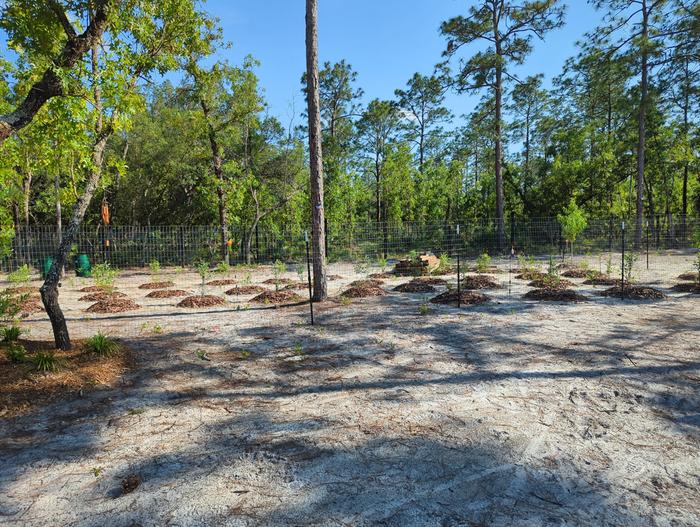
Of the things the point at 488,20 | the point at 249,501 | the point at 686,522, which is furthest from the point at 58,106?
the point at 488,20

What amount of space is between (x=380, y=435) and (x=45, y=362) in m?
3.46

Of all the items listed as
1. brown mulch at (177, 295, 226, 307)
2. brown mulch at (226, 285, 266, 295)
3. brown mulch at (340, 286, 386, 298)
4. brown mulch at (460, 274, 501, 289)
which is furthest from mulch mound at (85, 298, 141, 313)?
brown mulch at (460, 274, 501, 289)

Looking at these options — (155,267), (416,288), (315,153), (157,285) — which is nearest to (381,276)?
(416,288)

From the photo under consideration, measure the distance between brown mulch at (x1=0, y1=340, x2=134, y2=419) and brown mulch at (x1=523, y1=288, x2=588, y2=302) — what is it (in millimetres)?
7092

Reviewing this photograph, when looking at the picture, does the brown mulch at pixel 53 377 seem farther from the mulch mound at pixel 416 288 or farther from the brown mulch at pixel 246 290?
the mulch mound at pixel 416 288

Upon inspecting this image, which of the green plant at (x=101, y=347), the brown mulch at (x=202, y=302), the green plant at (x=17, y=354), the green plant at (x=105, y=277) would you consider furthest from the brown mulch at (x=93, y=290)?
the green plant at (x=17, y=354)

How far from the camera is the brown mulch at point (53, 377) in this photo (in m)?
3.76

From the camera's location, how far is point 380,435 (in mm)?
3115

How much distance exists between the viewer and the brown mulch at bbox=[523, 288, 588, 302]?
8.16 metres

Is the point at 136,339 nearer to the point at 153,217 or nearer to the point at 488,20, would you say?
the point at 488,20

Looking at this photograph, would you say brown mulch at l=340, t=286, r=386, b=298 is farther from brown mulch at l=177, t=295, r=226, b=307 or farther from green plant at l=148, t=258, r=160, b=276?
green plant at l=148, t=258, r=160, b=276

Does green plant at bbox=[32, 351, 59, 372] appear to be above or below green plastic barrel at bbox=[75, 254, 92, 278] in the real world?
below

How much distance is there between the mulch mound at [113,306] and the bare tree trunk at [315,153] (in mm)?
3664

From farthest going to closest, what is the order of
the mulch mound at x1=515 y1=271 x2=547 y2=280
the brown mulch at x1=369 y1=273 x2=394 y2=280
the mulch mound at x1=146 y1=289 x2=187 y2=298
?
1. the brown mulch at x1=369 y1=273 x2=394 y2=280
2. the mulch mound at x1=515 y1=271 x2=547 y2=280
3. the mulch mound at x1=146 y1=289 x2=187 y2=298
